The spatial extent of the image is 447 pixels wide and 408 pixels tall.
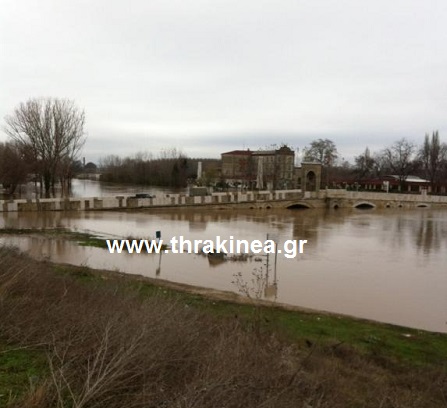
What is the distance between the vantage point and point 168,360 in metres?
4.39

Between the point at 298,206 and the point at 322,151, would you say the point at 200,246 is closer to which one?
the point at 298,206

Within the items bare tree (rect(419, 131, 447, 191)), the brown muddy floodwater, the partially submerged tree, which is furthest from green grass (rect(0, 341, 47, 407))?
bare tree (rect(419, 131, 447, 191))

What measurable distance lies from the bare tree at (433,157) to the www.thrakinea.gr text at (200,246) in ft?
236

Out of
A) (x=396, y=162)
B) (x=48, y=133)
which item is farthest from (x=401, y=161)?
(x=48, y=133)

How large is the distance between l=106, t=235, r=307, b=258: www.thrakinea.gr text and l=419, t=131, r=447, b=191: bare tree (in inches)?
2831

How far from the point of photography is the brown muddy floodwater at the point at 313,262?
48.2 ft

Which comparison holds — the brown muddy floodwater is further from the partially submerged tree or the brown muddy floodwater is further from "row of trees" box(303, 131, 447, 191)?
"row of trees" box(303, 131, 447, 191)

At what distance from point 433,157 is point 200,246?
79.1 m

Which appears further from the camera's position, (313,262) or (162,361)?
(313,262)

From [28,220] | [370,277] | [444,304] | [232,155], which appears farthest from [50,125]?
[232,155]

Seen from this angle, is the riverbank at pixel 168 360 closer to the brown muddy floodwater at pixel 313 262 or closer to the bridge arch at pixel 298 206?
the brown muddy floodwater at pixel 313 262

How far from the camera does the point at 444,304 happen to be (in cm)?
1492

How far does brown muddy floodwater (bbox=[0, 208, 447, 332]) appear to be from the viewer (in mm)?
14703

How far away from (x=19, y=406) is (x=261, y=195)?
51.5 m
